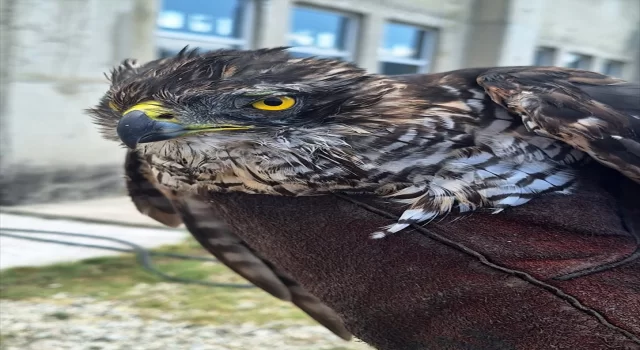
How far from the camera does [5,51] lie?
573 cm

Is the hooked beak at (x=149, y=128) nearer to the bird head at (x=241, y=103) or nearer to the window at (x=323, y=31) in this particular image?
the bird head at (x=241, y=103)

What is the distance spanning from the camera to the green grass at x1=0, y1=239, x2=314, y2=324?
3.50 meters

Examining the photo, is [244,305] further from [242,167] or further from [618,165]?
[618,165]

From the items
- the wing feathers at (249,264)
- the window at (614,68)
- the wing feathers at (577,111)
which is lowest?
the wing feathers at (249,264)

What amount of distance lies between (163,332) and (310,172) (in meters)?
1.82

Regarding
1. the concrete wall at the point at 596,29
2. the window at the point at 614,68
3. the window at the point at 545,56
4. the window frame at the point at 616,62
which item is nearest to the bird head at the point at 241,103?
the concrete wall at the point at 596,29

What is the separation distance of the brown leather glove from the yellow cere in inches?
14.2

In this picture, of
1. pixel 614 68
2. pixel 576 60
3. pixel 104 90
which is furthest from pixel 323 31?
pixel 614 68

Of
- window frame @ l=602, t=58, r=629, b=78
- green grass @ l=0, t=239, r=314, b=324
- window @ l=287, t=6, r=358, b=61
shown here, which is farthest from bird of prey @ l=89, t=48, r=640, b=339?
window frame @ l=602, t=58, r=629, b=78

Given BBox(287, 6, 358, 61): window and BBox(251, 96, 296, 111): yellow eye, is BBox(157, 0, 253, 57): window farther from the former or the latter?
BBox(251, 96, 296, 111): yellow eye

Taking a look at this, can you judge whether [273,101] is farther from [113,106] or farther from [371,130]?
[113,106]

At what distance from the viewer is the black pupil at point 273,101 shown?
1665mm

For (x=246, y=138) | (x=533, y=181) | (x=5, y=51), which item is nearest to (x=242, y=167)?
(x=246, y=138)

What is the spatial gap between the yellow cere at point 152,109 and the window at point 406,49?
26.1 ft
